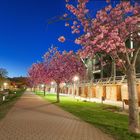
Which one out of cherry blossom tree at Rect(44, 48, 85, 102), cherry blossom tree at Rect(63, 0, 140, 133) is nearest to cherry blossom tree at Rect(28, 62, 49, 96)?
cherry blossom tree at Rect(44, 48, 85, 102)

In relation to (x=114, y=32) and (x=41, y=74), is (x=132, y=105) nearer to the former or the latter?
(x=114, y=32)

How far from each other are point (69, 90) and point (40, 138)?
230 ft

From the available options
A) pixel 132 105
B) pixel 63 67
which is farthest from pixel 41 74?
pixel 132 105

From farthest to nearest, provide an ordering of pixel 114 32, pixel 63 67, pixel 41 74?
pixel 41 74, pixel 63 67, pixel 114 32

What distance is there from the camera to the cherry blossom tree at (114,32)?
39.8ft

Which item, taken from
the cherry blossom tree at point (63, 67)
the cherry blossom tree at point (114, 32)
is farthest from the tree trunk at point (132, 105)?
the cherry blossom tree at point (63, 67)

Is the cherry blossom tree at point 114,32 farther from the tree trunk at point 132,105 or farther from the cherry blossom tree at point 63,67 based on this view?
the cherry blossom tree at point 63,67

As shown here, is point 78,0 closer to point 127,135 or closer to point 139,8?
point 139,8

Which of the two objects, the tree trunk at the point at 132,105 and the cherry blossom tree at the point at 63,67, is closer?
the tree trunk at the point at 132,105

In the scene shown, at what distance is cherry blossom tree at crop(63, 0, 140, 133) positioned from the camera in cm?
1214

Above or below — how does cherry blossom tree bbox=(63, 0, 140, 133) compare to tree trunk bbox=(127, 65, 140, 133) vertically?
above

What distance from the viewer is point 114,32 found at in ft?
39.2

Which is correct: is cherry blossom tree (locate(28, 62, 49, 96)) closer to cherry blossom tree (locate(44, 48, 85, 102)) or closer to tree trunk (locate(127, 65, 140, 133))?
cherry blossom tree (locate(44, 48, 85, 102))

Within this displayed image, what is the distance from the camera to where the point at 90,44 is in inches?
504
